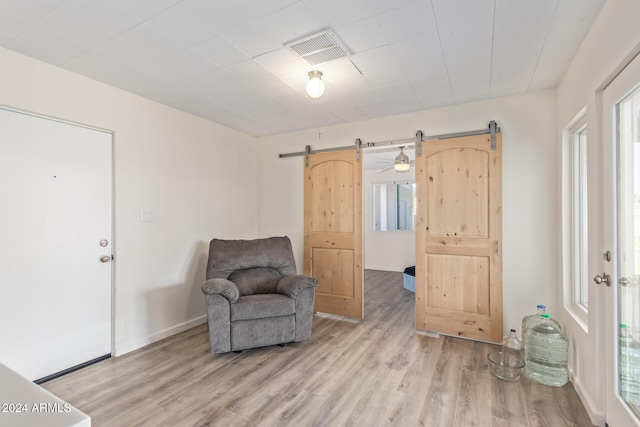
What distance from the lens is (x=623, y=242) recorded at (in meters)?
1.62

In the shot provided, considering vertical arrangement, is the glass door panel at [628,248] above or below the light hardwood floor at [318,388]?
above

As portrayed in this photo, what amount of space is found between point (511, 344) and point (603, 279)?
1.41 metres

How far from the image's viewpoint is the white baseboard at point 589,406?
1.83m

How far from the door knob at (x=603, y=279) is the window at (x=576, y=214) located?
69cm

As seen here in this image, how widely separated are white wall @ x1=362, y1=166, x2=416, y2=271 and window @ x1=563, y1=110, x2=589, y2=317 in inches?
157

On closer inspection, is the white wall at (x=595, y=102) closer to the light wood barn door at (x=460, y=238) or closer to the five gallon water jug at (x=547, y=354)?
the five gallon water jug at (x=547, y=354)

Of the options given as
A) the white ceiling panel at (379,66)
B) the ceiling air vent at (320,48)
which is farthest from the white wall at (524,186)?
the ceiling air vent at (320,48)

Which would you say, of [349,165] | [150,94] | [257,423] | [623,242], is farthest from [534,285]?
[150,94]

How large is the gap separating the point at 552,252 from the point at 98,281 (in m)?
4.12

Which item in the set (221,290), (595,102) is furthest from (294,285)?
(595,102)

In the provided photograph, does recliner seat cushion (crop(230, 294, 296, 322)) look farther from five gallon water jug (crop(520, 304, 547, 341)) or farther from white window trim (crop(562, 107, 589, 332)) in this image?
white window trim (crop(562, 107, 589, 332))

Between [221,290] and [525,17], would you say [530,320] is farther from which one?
[221,290]

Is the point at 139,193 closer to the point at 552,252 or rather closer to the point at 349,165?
the point at 349,165

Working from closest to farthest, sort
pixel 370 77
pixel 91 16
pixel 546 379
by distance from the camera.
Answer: pixel 91 16 < pixel 546 379 < pixel 370 77
